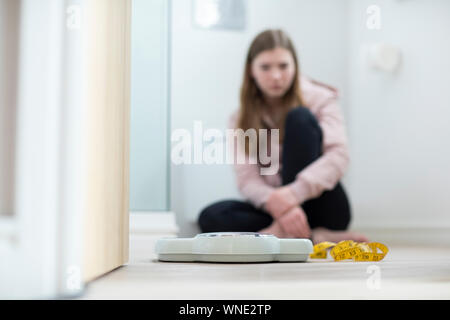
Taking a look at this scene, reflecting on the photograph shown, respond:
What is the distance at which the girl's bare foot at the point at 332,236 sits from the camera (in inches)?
59.4

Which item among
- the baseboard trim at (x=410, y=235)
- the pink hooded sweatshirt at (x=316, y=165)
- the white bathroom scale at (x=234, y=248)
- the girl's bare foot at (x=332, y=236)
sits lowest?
the baseboard trim at (x=410, y=235)

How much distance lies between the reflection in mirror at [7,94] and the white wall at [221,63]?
150 centimetres

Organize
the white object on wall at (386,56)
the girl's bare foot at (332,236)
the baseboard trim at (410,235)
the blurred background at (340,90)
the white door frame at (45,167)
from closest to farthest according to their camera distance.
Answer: the white door frame at (45,167) < the blurred background at (340,90) < the girl's bare foot at (332,236) < the baseboard trim at (410,235) < the white object on wall at (386,56)

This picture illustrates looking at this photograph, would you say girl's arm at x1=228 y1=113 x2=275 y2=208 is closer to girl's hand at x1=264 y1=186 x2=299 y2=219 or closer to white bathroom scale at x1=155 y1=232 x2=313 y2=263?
girl's hand at x1=264 y1=186 x2=299 y2=219

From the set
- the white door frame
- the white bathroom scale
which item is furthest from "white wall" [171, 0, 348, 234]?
the white door frame

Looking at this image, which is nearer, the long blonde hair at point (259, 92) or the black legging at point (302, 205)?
the black legging at point (302, 205)

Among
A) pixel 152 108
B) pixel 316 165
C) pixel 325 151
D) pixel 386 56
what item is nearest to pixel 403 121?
pixel 386 56

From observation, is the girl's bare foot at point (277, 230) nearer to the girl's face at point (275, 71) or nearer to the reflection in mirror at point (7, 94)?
the girl's face at point (275, 71)

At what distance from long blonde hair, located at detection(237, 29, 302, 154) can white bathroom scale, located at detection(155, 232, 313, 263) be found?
3.53 ft

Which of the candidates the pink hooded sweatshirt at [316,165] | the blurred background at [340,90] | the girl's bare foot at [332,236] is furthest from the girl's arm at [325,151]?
the blurred background at [340,90]

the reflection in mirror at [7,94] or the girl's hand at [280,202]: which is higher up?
the reflection in mirror at [7,94]

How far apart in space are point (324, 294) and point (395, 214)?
162cm

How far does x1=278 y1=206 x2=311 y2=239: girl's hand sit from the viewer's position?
153cm

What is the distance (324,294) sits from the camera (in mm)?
362
